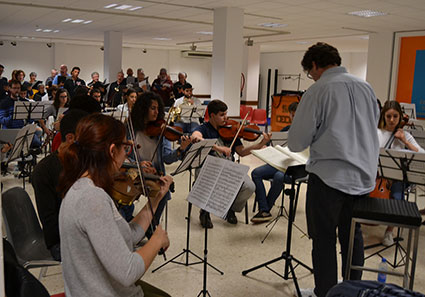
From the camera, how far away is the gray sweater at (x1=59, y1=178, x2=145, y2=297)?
1305mm

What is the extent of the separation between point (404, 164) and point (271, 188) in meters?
1.43

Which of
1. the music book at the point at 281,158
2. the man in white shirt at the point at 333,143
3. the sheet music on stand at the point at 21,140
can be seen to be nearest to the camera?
the man in white shirt at the point at 333,143

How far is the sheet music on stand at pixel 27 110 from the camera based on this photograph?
572 cm

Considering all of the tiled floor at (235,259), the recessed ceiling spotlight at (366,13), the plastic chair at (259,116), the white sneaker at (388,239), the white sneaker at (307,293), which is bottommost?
the tiled floor at (235,259)

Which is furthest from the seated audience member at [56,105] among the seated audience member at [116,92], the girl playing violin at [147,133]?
the girl playing violin at [147,133]

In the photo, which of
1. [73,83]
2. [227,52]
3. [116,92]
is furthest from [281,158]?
[73,83]

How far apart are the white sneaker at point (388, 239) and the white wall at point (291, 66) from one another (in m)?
12.9

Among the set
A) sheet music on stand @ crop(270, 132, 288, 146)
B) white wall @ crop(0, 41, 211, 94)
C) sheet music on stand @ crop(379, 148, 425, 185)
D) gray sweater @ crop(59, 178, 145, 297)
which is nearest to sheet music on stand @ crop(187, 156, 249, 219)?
gray sweater @ crop(59, 178, 145, 297)

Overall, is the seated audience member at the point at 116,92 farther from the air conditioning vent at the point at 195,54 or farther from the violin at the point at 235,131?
the air conditioning vent at the point at 195,54

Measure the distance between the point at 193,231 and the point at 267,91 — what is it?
14.1 meters

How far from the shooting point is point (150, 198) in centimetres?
189

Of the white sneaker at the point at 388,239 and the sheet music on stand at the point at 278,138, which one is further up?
the sheet music on stand at the point at 278,138

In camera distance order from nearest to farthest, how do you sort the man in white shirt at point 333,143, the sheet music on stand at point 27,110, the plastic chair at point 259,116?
the man in white shirt at point 333,143 < the sheet music on stand at point 27,110 < the plastic chair at point 259,116

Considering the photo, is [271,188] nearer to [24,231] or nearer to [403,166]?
[403,166]
